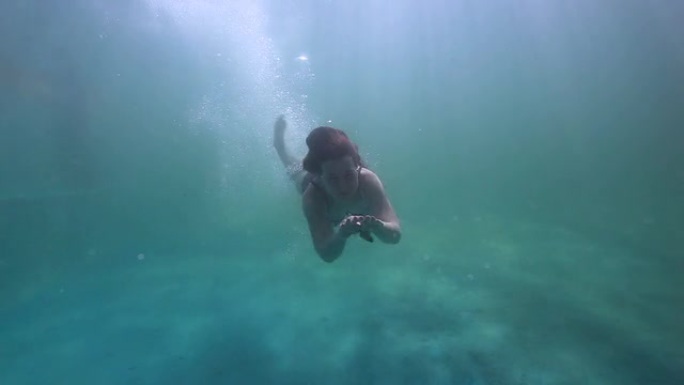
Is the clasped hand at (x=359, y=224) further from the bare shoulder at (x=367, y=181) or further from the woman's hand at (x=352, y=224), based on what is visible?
the bare shoulder at (x=367, y=181)

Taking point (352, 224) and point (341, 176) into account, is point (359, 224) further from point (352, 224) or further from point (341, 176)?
point (341, 176)

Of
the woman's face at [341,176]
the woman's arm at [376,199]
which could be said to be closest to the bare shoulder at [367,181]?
the woman's arm at [376,199]

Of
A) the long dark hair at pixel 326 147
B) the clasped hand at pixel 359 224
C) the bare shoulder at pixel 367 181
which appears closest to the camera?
the clasped hand at pixel 359 224

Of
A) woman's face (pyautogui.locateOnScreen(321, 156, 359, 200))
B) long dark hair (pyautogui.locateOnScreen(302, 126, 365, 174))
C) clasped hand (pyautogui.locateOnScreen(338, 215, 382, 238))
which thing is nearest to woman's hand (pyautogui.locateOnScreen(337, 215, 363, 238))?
clasped hand (pyautogui.locateOnScreen(338, 215, 382, 238))

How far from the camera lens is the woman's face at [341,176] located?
4027mm

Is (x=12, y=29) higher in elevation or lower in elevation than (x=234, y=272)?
higher

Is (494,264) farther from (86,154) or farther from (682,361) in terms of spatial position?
(86,154)

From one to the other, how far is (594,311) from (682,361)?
2045 millimetres

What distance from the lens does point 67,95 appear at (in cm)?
2680

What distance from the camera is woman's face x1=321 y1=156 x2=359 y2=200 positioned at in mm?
4027

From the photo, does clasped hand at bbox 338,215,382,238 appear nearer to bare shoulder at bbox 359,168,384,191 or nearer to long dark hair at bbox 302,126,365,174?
long dark hair at bbox 302,126,365,174

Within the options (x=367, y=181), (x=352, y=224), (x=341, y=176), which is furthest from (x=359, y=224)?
(x=367, y=181)

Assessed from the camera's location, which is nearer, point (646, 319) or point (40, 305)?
point (646, 319)

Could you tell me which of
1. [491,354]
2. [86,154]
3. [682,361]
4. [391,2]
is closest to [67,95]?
[86,154]
